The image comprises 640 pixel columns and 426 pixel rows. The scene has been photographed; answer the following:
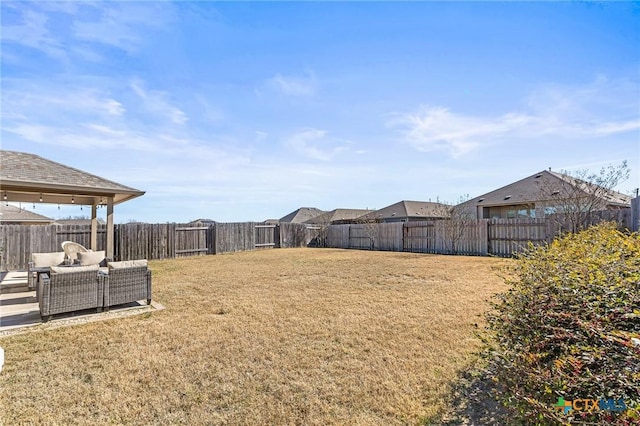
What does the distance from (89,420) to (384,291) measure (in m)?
5.30

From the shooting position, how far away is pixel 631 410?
1.23 m

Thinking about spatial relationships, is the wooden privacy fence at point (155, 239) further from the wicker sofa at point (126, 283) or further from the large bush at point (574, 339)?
the large bush at point (574, 339)

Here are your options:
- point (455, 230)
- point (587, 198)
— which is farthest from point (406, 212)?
point (587, 198)

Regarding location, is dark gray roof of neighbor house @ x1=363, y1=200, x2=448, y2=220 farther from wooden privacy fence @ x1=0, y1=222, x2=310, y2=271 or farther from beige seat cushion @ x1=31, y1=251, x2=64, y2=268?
beige seat cushion @ x1=31, y1=251, x2=64, y2=268

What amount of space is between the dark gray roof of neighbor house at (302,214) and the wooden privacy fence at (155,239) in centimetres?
1953

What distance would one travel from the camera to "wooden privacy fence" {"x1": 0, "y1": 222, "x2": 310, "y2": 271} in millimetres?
11023

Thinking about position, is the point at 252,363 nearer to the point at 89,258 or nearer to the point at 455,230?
the point at 89,258

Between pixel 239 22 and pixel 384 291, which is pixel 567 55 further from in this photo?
pixel 239 22

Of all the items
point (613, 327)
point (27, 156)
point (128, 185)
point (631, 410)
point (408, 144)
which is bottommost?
point (631, 410)

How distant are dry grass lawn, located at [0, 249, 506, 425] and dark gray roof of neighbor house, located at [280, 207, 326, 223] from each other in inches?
1346

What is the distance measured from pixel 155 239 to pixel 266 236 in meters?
6.43

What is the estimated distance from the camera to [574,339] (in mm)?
1913

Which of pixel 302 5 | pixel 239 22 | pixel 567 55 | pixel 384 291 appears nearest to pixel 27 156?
pixel 239 22

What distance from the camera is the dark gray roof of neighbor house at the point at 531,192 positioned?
50.3ft
